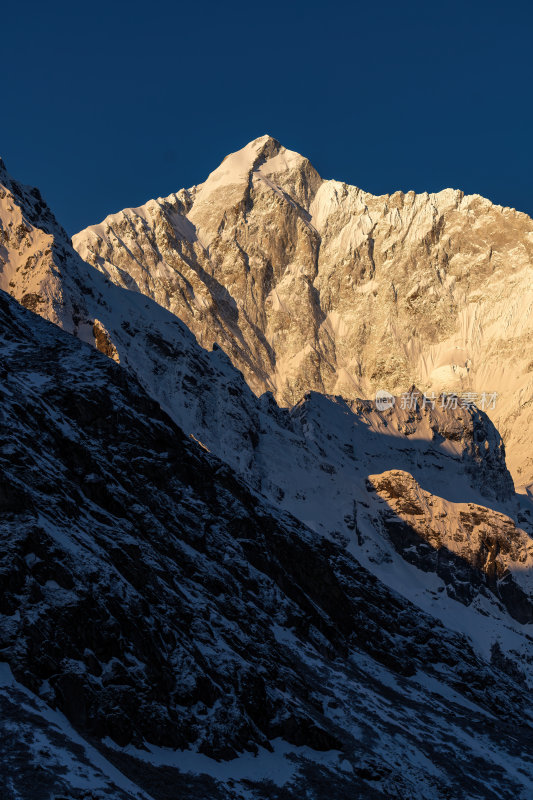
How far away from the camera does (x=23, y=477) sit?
76625 millimetres

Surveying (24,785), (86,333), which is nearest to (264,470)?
(86,333)

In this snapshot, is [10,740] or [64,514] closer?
[10,740]

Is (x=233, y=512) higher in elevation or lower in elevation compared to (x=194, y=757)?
higher

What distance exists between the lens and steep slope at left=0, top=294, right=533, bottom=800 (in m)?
63.8

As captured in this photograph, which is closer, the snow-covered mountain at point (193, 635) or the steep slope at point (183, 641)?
the steep slope at point (183, 641)

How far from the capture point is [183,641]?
76938mm

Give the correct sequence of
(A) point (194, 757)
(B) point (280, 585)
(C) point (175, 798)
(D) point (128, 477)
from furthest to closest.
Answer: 1. (B) point (280, 585)
2. (D) point (128, 477)
3. (A) point (194, 757)
4. (C) point (175, 798)

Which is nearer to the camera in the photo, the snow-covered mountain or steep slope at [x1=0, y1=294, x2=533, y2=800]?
steep slope at [x1=0, y1=294, x2=533, y2=800]

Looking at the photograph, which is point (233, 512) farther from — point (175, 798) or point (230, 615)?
point (175, 798)

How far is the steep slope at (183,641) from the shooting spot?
6378cm

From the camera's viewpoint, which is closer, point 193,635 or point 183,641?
point 183,641

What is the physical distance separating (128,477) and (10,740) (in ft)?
169

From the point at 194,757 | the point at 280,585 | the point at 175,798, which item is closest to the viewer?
the point at 175,798

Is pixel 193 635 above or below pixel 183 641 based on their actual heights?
above
